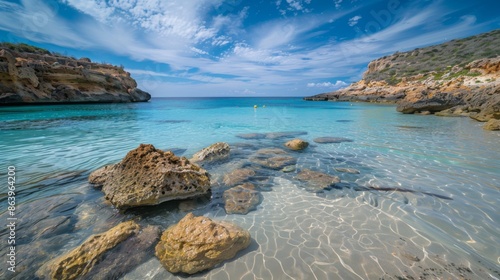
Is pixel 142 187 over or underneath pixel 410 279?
over

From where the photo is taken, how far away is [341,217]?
160 inches

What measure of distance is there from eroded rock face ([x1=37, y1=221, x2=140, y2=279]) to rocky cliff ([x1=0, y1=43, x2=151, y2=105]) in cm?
4876

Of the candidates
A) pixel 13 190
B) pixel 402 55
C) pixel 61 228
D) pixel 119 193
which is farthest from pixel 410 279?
pixel 402 55

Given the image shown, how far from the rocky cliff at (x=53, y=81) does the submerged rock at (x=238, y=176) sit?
1904 inches

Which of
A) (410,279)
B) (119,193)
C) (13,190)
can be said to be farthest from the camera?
(13,190)

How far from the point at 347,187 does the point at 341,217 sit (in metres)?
1.53

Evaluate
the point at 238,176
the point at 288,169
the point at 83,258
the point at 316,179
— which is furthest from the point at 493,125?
the point at 83,258

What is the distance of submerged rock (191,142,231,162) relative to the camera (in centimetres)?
770

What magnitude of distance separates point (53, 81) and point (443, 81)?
83.2 meters

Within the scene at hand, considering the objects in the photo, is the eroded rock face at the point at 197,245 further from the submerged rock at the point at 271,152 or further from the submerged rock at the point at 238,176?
the submerged rock at the point at 271,152

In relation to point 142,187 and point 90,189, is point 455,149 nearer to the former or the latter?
point 142,187

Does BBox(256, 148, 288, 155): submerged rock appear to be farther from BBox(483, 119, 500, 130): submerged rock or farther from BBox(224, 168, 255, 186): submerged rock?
BBox(483, 119, 500, 130): submerged rock

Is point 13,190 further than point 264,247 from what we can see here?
Yes

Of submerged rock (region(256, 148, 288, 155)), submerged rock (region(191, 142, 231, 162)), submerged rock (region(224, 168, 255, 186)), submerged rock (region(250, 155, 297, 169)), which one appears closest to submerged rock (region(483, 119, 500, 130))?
submerged rock (region(256, 148, 288, 155))
